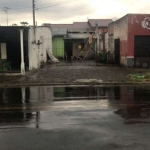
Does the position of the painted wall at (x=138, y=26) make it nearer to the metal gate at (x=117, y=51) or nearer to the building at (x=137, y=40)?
the building at (x=137, y=40)

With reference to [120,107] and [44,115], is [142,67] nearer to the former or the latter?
[120,107]

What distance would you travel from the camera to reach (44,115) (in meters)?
8.77

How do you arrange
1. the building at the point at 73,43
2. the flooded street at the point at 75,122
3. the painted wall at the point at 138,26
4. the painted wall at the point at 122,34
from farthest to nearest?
the building at the point at 73,43
the painted wall at the point at 122,34
the painted wall at the point at 138,26
the flooded street at the point at 75,122

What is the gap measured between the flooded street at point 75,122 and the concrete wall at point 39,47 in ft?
41.4

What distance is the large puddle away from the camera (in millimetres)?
8383

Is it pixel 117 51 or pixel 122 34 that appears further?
pixel 117 51

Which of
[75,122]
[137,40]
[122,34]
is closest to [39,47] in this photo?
[122,34]

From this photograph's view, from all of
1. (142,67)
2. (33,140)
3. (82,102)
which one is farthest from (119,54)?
(33,140)

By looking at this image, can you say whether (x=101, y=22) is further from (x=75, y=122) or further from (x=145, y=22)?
(x=75, y=122)

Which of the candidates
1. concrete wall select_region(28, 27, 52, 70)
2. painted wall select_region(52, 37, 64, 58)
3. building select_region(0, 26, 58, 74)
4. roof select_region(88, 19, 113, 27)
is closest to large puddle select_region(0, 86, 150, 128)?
building select_region(0, 26, 58, 74)

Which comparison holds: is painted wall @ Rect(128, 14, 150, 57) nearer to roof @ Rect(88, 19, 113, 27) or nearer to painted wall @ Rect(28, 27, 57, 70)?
painted wall @ Rect(28, 27, 57, 70)

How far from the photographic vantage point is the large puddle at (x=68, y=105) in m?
8.38

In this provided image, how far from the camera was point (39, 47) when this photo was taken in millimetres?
29625

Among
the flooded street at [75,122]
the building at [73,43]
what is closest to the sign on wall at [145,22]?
the flooded street at [75,122]
